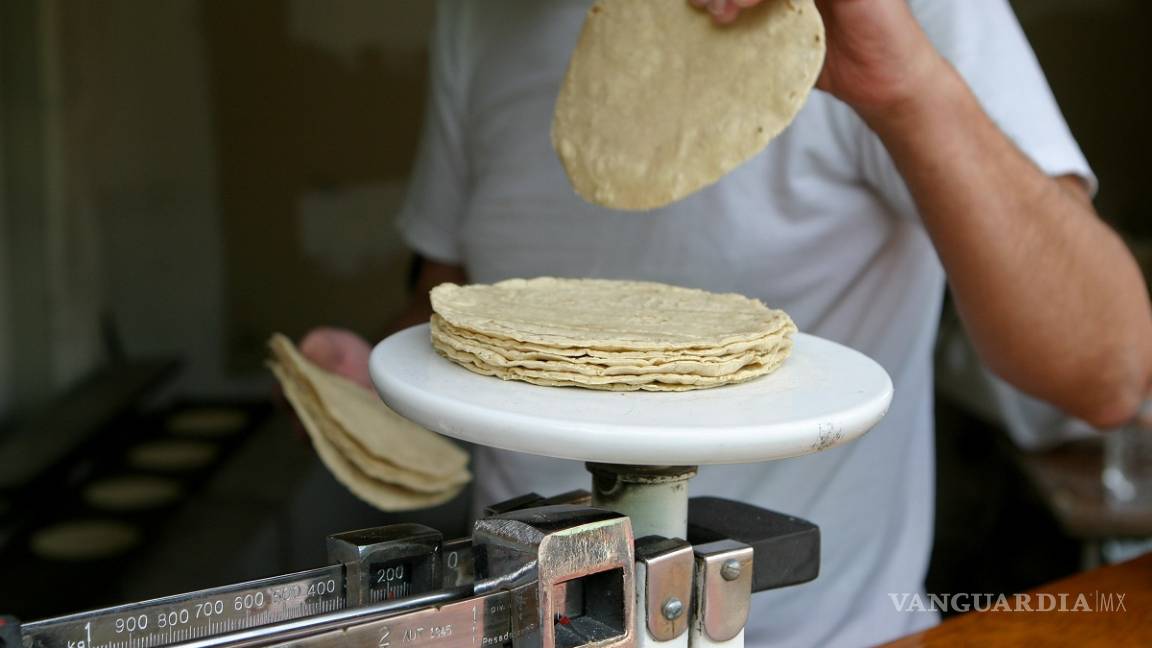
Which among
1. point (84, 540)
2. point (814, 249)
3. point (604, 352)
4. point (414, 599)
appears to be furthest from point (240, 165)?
point (414, 599)

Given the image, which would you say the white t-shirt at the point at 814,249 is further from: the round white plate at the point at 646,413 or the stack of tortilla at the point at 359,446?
the round white plate at the point at 646,413

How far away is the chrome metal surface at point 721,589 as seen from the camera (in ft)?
3.15

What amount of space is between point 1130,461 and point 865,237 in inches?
74.1

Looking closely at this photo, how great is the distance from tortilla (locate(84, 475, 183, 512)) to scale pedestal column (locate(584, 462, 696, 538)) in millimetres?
2489

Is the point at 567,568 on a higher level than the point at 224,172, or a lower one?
higher

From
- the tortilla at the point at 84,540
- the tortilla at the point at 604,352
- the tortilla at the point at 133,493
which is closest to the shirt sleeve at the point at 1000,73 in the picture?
the tortilla at the point at 604,352

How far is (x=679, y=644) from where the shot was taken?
38.1 inches

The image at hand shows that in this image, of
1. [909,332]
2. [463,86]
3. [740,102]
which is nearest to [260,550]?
[463,86]

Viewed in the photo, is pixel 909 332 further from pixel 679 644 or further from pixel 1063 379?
pixel 679 644

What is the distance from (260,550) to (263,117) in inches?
72.1

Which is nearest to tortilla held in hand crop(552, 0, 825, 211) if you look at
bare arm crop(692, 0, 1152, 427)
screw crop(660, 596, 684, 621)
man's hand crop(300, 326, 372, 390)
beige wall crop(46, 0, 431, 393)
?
bare arm crop(692, 0, 1152, 427)

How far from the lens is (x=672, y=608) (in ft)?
3.12

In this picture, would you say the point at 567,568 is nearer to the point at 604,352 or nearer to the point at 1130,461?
the point at 604,352

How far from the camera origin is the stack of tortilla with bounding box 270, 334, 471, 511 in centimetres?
159
